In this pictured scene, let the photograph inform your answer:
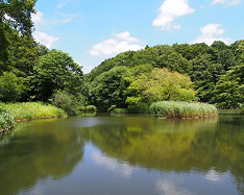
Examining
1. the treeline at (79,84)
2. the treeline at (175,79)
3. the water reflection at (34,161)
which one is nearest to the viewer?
the water reflection at (34,161)

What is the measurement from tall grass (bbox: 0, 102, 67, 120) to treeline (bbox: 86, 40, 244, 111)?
11.1 meters

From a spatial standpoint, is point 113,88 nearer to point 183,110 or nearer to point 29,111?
point 29,111

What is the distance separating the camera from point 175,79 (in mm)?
24469

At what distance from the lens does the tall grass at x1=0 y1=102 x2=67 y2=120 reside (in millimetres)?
16780

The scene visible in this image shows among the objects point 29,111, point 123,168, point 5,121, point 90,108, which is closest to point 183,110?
point 29,111

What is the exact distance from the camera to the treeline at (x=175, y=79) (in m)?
24.2

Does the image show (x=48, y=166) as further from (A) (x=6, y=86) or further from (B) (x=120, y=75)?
(B) (x=120, y=75)

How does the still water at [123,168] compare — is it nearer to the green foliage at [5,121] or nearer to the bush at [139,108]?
the green foliage at [5,121]

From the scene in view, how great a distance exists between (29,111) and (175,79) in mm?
15573

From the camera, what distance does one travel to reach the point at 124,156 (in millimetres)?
6348

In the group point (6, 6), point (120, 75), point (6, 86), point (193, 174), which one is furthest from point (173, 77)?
point (193, 174)

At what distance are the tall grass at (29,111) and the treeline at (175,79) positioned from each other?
11.1 metres

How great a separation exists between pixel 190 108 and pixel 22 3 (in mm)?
14570

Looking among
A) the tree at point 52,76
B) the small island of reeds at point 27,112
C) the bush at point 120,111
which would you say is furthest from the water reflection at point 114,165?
the bush at point 120,111
